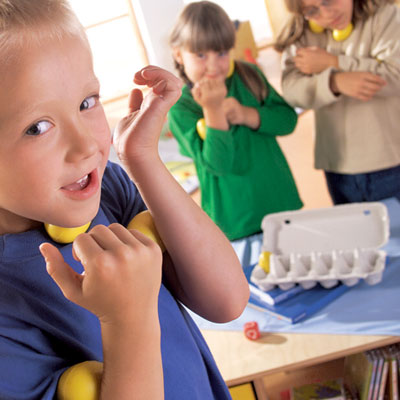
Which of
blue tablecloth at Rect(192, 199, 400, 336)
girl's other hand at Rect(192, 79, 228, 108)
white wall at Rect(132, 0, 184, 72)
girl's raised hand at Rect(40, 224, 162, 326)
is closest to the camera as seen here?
girl's raised hand at Rect(40, 224, 162, 326)

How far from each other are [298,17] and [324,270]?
840mm

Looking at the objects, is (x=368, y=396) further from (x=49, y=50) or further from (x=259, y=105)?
(x=49, y=50)

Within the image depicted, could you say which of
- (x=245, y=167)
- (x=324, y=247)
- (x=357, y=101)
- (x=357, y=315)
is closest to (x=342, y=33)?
(x=357, y=101)

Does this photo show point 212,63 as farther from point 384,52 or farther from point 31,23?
point 31,23

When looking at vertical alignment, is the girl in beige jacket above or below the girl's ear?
below

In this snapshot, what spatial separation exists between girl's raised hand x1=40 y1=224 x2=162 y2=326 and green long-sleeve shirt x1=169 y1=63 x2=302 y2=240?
111cm

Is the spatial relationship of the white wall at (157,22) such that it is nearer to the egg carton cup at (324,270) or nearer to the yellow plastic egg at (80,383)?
the egg carton cup at (324,270)

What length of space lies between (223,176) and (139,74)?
1.02 meters

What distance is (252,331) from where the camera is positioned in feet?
3.69

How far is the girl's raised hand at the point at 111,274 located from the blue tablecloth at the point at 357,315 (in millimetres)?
763

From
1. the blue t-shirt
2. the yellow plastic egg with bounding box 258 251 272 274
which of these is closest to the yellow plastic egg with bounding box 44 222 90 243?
the blue t-shirt

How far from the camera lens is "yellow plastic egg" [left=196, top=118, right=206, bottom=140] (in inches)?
60.5

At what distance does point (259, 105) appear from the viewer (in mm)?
1641

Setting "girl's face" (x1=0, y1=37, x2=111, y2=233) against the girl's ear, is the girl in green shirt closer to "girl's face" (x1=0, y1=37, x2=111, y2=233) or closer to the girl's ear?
the girl's ear
